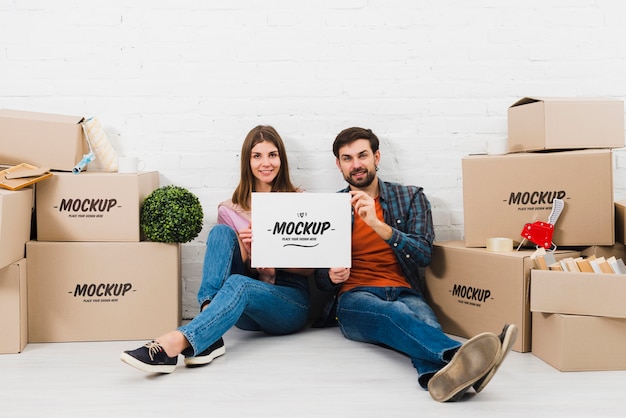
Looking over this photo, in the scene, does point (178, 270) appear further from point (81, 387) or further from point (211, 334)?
point (81, 387)

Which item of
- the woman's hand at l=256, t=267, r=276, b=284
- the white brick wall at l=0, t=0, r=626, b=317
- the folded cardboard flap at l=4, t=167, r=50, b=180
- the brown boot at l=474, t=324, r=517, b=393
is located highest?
the white brick wall at l=0, t=0, r=626, b=317

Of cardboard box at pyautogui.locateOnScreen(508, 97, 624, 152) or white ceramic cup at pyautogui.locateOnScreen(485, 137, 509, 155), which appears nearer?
cardboard box at pyautogui.locateOnScreen(508, 97, 624, 152)

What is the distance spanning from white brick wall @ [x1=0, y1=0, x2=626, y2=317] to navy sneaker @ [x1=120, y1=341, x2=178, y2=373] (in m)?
0.88

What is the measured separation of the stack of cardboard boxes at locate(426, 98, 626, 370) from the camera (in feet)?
7.80

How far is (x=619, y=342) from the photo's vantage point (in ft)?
6.86

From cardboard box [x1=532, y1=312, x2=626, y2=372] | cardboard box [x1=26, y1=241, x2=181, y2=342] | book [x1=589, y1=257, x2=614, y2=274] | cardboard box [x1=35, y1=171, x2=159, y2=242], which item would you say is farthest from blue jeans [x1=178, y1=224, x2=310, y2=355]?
book [x1=589, y1=257, x2=614, y2=274]

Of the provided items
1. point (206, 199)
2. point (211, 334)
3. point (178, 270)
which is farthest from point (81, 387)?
point (206, 199)

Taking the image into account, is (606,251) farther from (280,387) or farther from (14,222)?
(14,222)

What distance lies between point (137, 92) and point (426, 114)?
4.28ft

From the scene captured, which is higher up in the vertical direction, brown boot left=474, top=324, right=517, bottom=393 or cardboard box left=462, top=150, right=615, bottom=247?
cardboard box left=462, top=150, right=615, bottom=247

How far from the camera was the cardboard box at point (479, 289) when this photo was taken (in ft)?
7.55

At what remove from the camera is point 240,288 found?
2.25 metres

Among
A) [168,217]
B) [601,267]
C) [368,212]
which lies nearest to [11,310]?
[168,217]

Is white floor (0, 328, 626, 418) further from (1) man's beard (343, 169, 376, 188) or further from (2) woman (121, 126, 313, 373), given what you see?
(1) man's beard (343, 169, 376, 188)
